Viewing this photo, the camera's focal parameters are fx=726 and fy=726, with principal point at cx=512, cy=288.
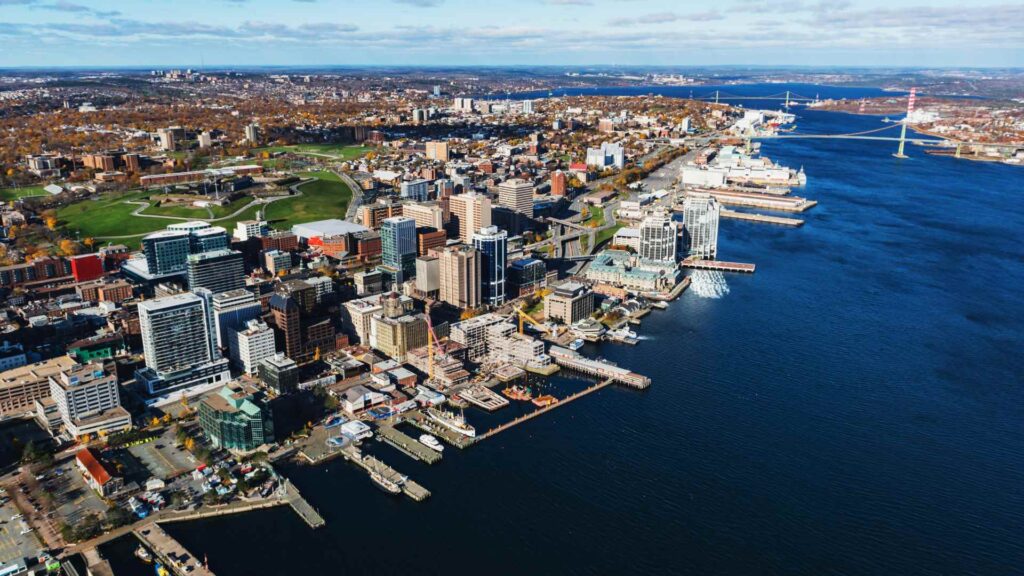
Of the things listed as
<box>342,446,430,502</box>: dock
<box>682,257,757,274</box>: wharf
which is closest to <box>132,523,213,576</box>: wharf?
<box>342,446,430,502</box>: dock

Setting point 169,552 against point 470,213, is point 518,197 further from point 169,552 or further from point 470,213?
point 169,552

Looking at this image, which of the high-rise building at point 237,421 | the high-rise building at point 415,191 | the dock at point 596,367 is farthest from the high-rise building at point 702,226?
the high-rise building at point 237,421

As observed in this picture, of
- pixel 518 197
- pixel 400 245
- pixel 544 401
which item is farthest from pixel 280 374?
pixel 518 197

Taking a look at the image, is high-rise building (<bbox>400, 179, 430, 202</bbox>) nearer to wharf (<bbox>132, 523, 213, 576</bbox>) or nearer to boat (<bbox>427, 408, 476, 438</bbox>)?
boat (<bbox>427, 408, 476, 438</bbox>)

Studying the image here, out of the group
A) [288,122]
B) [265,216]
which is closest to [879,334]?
[265,216]

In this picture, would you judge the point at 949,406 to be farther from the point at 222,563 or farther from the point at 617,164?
the point at 617,164

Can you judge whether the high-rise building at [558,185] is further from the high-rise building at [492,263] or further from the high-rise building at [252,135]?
the high-rise building at [252,135]

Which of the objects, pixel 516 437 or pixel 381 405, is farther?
pixel 381 405
